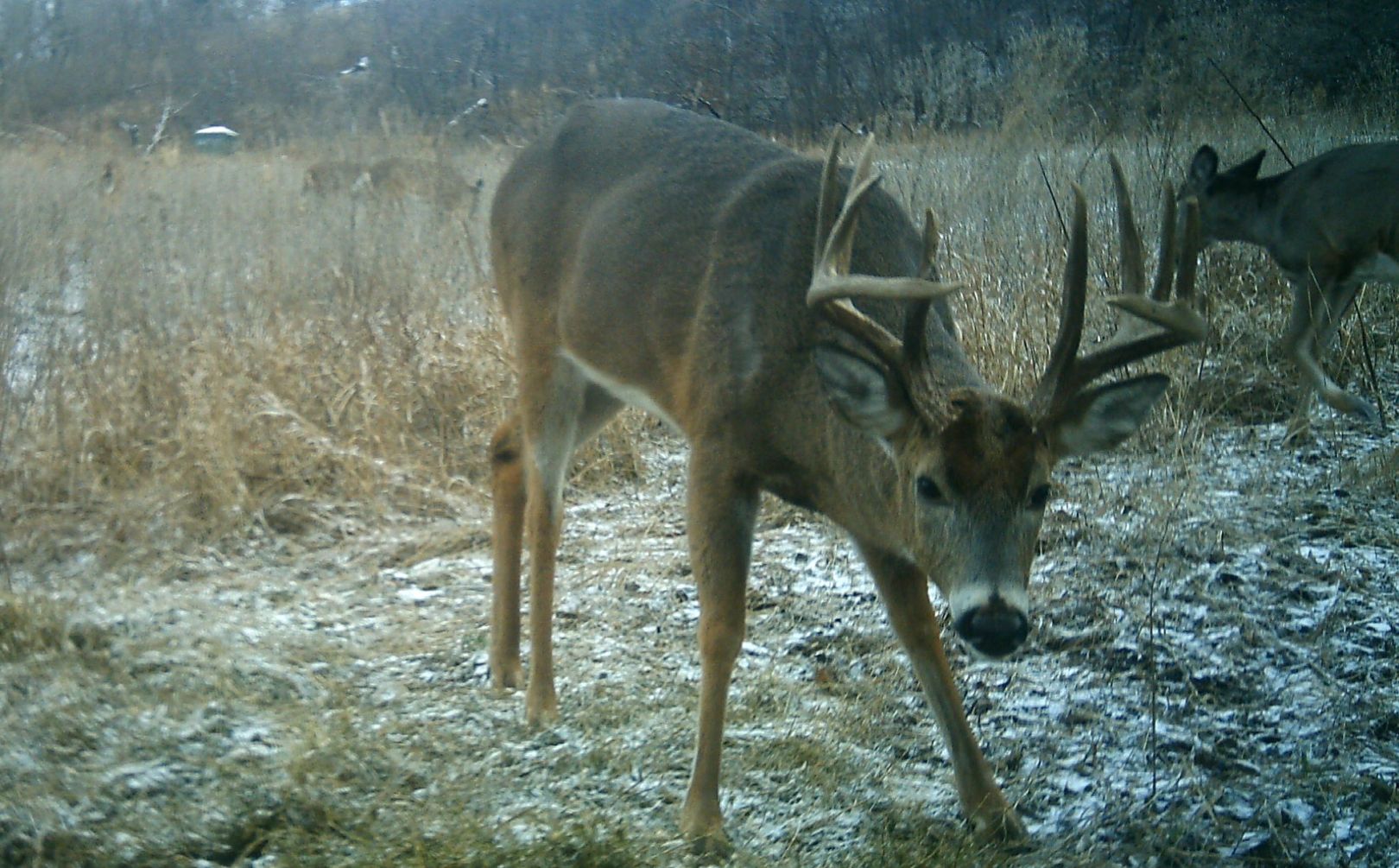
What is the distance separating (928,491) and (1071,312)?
0.43 metres

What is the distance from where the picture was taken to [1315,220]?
18.5 ft

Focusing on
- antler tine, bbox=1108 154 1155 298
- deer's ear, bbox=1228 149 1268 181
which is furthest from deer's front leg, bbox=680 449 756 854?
deer's ear, bbox=1228 149 1268 181

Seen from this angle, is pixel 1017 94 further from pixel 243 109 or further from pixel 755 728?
pixel 243 109

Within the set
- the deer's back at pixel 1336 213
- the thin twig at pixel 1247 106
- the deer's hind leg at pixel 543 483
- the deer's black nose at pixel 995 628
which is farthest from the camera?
the deer's back at pixel 1336 213

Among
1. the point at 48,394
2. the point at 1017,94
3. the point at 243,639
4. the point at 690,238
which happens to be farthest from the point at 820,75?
the point at 48,394

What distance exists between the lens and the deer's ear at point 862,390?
244cm

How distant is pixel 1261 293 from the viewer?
596 centimetres

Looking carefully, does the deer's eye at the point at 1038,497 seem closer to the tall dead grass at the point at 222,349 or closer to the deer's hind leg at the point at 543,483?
the deer's hind leg at the point at 543,483

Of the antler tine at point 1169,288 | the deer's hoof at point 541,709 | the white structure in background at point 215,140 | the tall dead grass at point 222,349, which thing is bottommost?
the deer's hoof at point 541,709

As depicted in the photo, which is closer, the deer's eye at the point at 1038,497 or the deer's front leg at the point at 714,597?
the deer's eye at the point at 1038,497

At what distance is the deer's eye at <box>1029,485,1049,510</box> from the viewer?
2463 mm

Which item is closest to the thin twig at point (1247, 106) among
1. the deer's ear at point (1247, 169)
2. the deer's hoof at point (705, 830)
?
the deer's ear at point (1247, 169)

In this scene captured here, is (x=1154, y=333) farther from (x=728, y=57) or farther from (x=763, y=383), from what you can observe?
(x=728, y=57)

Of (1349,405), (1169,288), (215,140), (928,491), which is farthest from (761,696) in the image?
(215,140)
